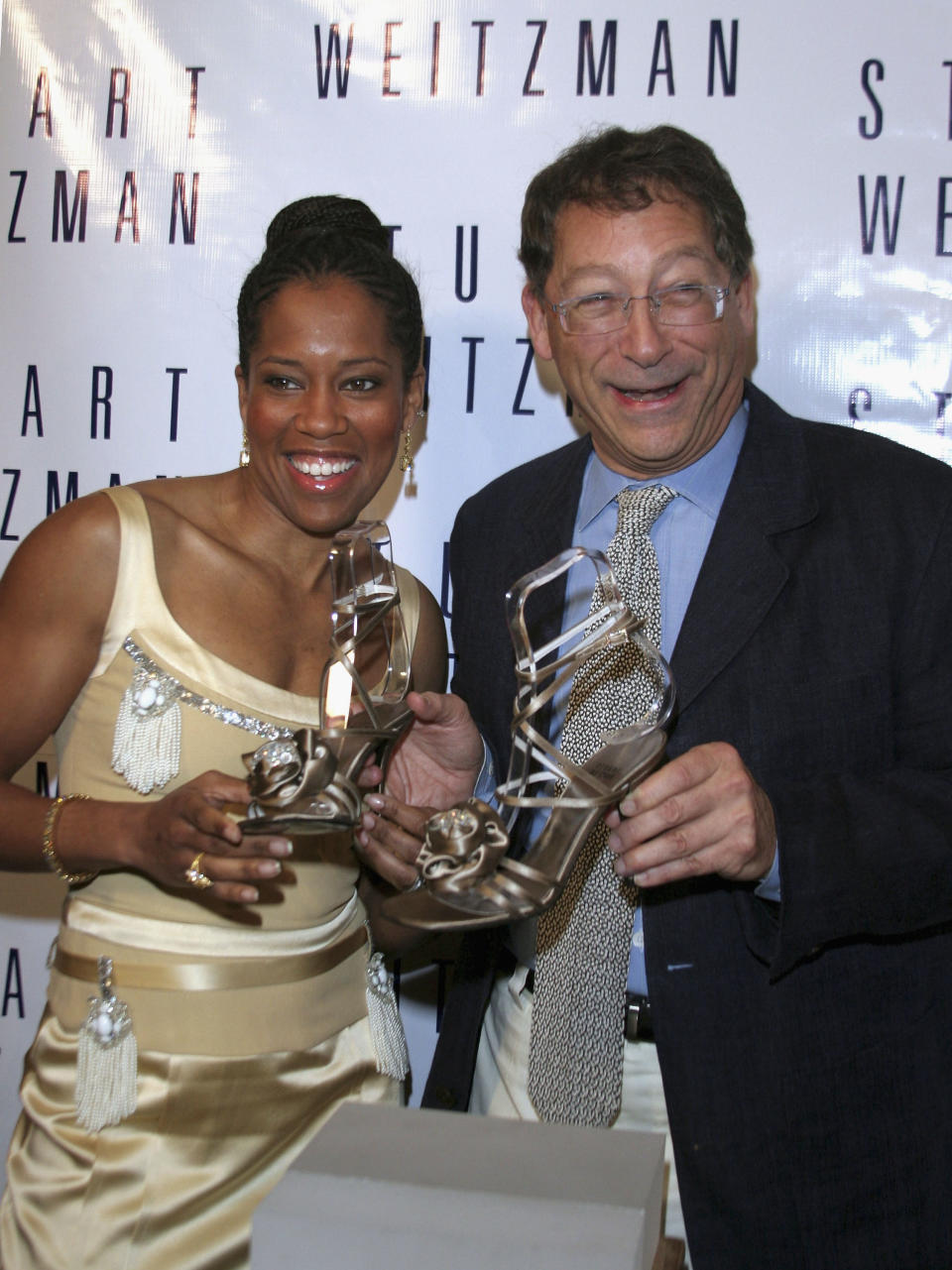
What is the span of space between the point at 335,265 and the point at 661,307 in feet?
1.33

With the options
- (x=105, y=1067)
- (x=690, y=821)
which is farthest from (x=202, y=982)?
(x=690, y=821)

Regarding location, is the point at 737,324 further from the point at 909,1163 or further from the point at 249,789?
the point at 909,1163

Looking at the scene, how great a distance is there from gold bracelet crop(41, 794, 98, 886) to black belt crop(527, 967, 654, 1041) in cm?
62

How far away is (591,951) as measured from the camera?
4.48ft

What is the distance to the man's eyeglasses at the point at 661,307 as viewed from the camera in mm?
1426

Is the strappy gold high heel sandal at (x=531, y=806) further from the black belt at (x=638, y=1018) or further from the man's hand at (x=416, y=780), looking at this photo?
the black belt at (x=638, y=1018)

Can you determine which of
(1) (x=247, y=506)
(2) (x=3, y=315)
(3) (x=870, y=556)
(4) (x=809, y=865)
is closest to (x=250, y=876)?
(4) (x=809, y=865)

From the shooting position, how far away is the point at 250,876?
41.8 inches

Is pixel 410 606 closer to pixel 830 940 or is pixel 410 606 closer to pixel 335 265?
pixel 335 265

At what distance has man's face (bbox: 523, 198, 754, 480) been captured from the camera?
1420mm

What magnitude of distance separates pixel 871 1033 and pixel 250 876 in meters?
0.74

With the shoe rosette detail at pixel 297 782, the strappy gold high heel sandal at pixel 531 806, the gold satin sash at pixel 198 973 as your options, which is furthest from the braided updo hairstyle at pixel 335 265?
the gold satin sash at pixel 198 973

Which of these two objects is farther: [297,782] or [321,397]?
[321,397]

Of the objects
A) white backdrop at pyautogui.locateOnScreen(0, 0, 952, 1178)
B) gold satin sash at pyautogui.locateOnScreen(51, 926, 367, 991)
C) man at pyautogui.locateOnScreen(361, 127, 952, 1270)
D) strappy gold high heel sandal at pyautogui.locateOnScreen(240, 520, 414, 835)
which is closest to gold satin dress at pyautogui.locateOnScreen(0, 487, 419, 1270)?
gold satin sash at pyautogui.locateOnScreen(51, 926, 367, 991)
